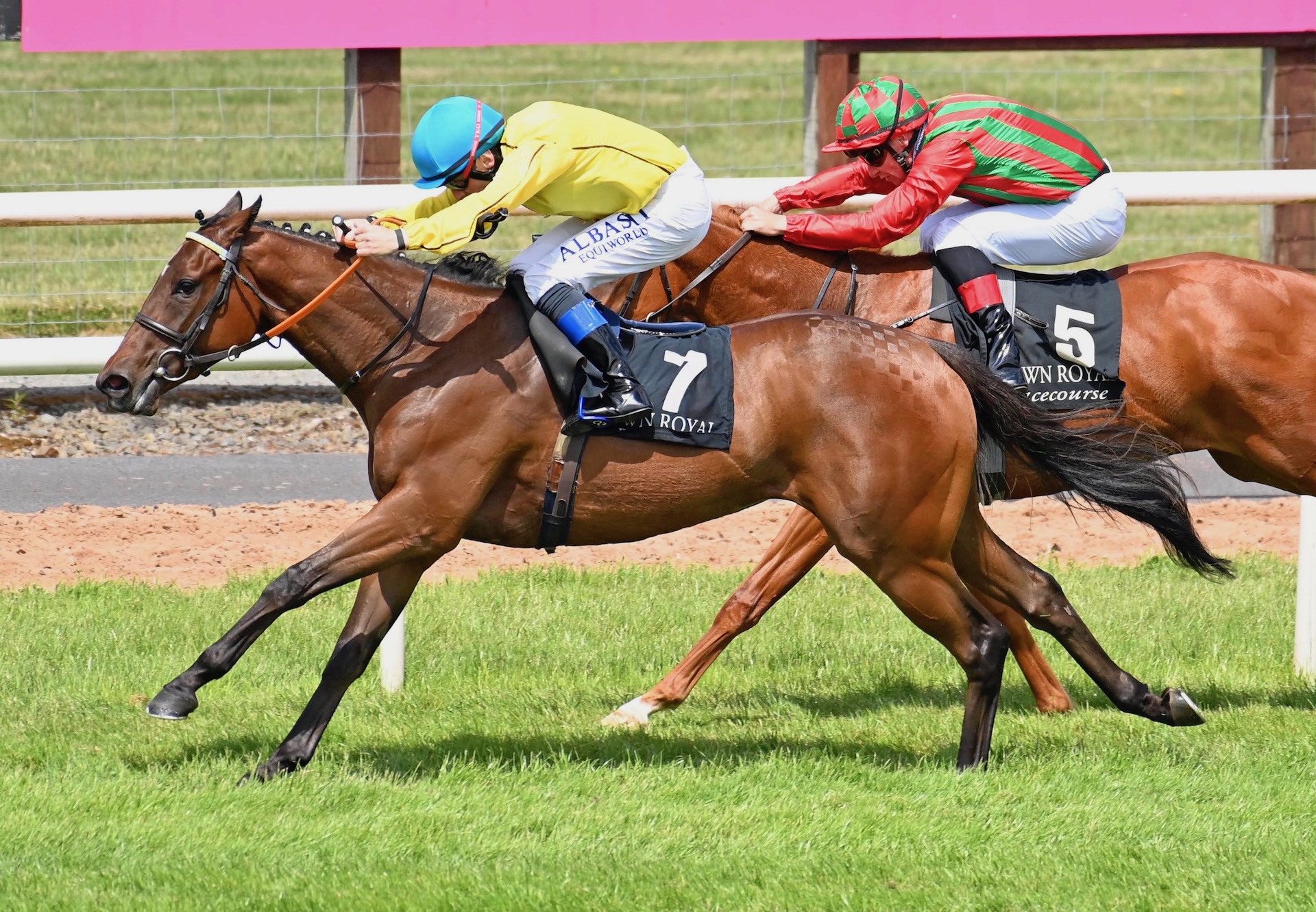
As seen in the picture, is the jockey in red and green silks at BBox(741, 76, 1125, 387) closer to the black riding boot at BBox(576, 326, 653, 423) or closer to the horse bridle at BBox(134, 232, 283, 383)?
the black riding boot at BBox(576, 326, 653, 423)

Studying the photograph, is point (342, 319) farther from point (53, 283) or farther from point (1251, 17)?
point (53, 283)

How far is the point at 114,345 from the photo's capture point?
8.09 meters

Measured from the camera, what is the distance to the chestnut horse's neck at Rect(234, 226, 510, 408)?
5.20m

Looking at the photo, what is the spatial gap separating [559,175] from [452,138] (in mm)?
348

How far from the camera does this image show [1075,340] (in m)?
5.86

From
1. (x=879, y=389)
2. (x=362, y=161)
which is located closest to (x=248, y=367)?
(x=362, y=161)

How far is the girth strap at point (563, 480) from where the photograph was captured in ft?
17.2

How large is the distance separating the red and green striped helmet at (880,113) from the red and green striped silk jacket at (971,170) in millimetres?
82

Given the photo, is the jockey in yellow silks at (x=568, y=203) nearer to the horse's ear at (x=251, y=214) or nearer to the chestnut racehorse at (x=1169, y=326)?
the horse's ear at (x=251, y=214)

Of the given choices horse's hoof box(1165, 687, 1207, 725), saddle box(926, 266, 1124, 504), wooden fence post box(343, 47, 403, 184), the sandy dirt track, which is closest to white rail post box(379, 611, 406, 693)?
the sandy dirt track

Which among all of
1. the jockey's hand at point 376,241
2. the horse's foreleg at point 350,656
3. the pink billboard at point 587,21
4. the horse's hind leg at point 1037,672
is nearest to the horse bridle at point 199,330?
the jockey's hand at point 376,241

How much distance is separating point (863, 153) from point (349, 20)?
4.51 m

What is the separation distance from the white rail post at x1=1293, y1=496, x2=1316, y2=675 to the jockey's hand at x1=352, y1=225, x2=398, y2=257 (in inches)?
138

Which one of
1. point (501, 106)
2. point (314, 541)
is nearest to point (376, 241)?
point (314, 541)
